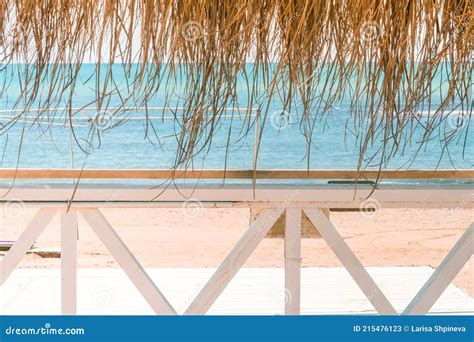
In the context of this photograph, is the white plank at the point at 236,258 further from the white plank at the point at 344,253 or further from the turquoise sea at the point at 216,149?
the turquoise sea at the point at 216,149

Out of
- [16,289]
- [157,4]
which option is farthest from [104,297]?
[157,4]

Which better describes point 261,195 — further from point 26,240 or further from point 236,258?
point 26,240

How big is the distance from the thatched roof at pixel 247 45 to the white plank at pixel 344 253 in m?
0.30

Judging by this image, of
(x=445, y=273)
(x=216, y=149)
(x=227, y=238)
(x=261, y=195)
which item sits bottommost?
(x=445, y=273)

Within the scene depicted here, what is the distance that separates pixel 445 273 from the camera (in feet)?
4.70

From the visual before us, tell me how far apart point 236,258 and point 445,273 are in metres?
0.42

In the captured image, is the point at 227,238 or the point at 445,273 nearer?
the point at 445,273

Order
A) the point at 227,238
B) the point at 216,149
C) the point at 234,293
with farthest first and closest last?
the point at 216,149
the point at 227,238
the point at 234,293

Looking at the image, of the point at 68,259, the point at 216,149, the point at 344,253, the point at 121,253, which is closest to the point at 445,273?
the point at 344,253

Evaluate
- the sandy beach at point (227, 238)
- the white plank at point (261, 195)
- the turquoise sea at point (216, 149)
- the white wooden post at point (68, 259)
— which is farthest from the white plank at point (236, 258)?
the turquoise sea at point (216, 149)

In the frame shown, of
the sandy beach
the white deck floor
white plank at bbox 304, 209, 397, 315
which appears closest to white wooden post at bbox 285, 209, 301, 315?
white plank at bbox 304, 209, 397, 315

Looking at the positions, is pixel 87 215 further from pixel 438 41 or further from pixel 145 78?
pixel 438 41

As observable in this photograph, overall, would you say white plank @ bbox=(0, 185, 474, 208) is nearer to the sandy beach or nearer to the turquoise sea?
the sandy beach

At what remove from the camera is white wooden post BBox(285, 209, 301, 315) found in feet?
4.66
